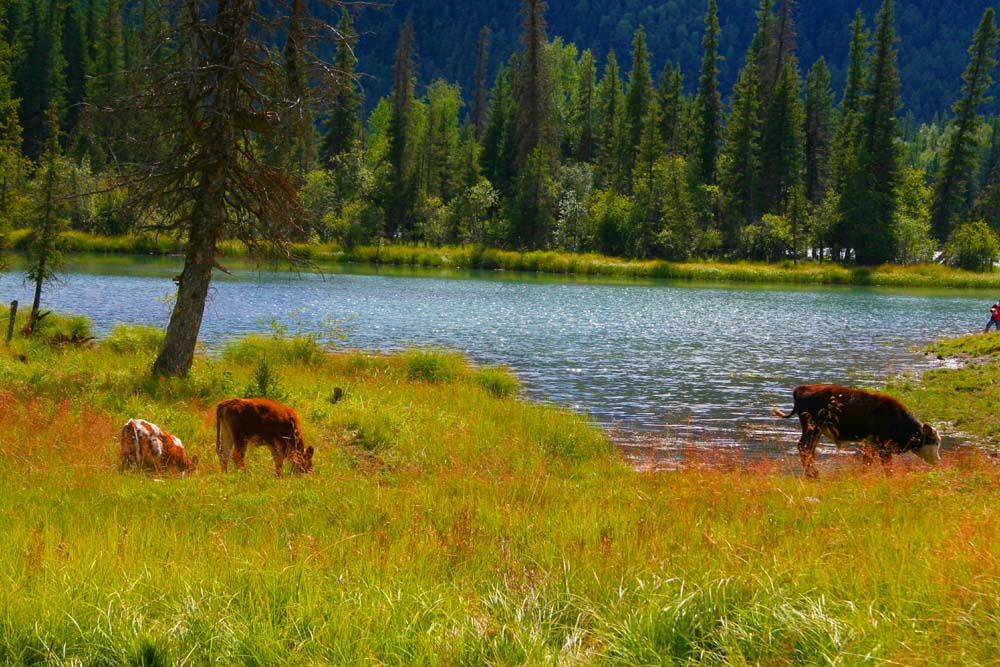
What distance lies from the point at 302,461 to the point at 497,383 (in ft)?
30.0

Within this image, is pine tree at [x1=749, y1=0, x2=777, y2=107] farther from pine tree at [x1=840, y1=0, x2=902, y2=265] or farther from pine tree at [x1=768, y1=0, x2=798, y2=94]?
pine tree at [x1=840, y1=0, x2=902, y2=265]

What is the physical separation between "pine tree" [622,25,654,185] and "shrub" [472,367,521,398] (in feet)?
250

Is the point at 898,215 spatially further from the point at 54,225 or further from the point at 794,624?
the point at 794,624

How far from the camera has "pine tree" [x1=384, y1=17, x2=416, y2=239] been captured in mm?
89562

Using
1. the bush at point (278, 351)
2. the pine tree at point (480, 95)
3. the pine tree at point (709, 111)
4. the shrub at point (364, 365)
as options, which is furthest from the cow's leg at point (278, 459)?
the pine tree at point (480, 95)

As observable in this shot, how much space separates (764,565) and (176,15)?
1459 cm

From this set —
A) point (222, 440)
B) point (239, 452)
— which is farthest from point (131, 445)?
point (239, 452)

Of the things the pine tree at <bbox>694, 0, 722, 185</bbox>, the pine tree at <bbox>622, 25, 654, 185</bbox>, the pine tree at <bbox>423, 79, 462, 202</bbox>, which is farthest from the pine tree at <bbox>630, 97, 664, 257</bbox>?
the pine tree at <bbox>423, 79, 462, 202</bbox>

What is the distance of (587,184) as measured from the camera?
288ft

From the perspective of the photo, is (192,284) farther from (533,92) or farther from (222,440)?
(533,92)

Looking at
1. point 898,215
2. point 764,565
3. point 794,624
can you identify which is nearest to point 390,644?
point 794,624

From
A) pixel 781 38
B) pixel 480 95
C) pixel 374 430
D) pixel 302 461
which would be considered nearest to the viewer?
pixel 302 461

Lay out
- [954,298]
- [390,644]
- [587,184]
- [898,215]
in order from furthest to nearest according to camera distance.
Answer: [587,184], [898,215], [954,298], [390,644]

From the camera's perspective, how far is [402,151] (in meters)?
89.9
